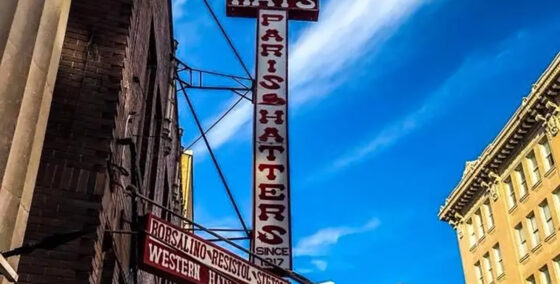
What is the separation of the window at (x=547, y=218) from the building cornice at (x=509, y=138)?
13.4ft

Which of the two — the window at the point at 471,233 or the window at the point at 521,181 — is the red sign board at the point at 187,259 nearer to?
the window at the point at 521,181

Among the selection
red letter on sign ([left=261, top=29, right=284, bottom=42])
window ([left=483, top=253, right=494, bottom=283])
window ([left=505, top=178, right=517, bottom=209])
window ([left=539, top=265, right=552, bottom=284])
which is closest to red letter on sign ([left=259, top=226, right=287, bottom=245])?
red letter on sign ([left=261, top=29, right=284, bottom=42])

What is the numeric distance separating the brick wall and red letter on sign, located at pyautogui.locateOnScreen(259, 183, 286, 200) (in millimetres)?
2793

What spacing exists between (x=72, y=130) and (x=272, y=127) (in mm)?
5812

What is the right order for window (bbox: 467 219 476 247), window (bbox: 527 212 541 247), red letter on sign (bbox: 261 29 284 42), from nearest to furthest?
red letter on sign (bbox: 261 29 284 42) → window (bbox: 527 212 541 247) → window (bbox: 467 219 476 247)

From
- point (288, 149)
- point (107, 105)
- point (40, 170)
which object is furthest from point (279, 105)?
point (40, 170)

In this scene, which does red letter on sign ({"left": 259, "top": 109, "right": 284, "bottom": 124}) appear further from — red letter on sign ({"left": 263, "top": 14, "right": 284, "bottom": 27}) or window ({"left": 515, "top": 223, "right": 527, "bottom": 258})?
window ({"left": 515, "top": 223, "right": 527, "bottom": 258})

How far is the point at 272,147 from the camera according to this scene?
11.9m

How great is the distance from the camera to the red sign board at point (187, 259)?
667 cm

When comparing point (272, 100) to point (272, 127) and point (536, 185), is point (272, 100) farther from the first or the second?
point (536, 185)

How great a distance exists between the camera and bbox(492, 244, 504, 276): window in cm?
4081

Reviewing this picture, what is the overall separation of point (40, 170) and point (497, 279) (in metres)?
39.2

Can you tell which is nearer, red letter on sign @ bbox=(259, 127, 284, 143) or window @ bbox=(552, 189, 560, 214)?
red letter on sign @ bbox=(259, 127, 284, 143)

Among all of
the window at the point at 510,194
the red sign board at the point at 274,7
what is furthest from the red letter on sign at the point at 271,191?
the window at the point at 510,194
